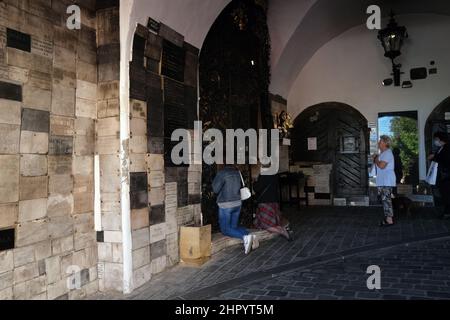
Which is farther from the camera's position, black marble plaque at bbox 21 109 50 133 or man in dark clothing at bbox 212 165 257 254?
man in dark clothing at bbox 212 165 257 254

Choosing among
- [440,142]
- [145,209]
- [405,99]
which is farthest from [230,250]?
[405,99]

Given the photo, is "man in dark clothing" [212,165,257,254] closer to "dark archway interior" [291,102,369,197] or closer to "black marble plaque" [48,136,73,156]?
"black marble plaque" [48,136,73,156]

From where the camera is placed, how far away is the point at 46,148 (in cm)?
349

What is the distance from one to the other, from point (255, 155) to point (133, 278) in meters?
3.64

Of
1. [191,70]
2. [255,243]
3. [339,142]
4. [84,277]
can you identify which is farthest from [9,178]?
[339,142]

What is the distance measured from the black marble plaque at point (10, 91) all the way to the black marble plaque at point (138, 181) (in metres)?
1.26

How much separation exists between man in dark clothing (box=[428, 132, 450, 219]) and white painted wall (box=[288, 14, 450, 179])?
1.63 meters

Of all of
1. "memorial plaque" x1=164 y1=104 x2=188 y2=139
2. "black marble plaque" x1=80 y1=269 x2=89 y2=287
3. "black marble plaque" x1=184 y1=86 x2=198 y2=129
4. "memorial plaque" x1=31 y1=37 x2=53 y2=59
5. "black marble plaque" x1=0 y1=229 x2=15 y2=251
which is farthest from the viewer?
"black marble plaque" x1=184 y1=86 x2=198 y2=129

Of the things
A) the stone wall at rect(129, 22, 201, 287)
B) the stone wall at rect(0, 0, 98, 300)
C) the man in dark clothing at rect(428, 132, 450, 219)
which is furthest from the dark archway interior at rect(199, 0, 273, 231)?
the man in dark clothing at rect(428, 132, 450, 219)

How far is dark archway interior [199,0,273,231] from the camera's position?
576 centimetres

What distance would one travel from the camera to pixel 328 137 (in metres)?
9.49

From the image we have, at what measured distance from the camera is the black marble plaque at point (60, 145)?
3543 millimetres
